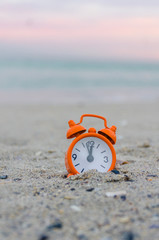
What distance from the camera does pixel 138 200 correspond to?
205cm

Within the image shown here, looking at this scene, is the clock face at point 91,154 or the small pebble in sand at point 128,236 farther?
the clock face at point 91,154

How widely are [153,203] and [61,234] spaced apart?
608mm

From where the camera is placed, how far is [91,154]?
8.74 feet

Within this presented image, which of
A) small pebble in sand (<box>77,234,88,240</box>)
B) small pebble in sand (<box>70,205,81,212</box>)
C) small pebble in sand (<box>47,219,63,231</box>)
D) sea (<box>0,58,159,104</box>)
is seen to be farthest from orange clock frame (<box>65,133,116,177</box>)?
sea (<box>0,58,159,104</box>)

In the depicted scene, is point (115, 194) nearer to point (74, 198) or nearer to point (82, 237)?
→ point (74, 198)

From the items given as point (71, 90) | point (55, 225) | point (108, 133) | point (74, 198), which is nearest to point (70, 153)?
point (108, 133)

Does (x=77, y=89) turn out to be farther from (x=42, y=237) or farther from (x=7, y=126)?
(x=42, y=237)

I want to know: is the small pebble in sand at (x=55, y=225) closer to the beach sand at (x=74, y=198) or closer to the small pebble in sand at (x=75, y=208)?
the beach sand at (x=74, y=198)

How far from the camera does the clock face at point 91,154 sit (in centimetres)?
265

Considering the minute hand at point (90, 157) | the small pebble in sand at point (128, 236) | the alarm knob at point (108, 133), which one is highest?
the alarm knob at point (108, 133)

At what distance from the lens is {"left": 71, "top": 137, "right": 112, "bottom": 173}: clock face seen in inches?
104

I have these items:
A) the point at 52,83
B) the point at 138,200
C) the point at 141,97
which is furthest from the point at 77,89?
the point at 138,200

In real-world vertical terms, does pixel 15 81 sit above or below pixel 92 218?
above

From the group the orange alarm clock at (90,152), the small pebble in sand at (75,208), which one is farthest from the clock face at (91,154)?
the small pebble in sand at (75,208)
